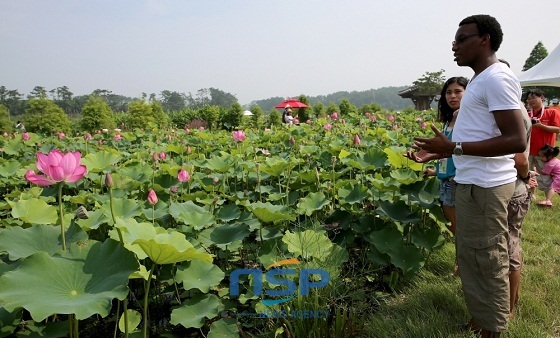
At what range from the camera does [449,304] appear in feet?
6.25

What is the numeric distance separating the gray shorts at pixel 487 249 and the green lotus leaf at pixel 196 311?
3.31 feet

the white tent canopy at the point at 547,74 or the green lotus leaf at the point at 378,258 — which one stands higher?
the white tent canopy at the point at 547,74

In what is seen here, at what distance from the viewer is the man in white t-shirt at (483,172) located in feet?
4.48

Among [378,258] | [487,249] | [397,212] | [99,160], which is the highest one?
[99,160]

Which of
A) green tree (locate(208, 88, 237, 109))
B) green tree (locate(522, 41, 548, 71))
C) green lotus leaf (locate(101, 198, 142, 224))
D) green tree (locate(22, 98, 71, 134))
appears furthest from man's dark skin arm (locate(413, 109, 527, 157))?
green tree (locate(208, 88, 237, 109))

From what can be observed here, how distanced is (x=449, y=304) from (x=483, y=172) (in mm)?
798

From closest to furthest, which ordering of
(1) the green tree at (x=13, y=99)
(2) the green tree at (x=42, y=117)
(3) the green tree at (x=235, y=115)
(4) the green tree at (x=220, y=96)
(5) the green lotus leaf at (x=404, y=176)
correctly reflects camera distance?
(5) the green lotus leaf at (x=404, y=176) → (2) the green tree at (x=42, y=117) → (3) the green tree at (x=235, y=115) → (1) the green tree at (x=13, y=99) → (4) the green tree at (x=220, y=96)

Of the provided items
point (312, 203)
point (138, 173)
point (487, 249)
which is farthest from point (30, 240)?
point (487, 249)

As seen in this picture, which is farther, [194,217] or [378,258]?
[378,258]

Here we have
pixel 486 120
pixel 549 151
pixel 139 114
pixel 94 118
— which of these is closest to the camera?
pixel 486 120

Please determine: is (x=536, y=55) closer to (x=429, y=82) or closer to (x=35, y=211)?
(x=429, y=82)

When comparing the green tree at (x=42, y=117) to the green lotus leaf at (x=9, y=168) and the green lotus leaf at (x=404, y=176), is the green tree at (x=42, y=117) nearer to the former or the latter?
the green lotus leaf at (x=9, y=168)

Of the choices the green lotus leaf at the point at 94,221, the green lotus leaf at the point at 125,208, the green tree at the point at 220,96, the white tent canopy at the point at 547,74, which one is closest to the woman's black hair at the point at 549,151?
the green lotus leaf at the point at 125,208

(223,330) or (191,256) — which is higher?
(191,256)
